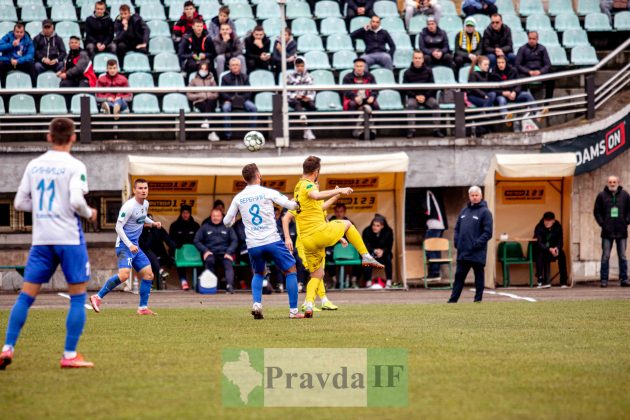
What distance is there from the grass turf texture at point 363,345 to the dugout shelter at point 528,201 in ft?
25.7

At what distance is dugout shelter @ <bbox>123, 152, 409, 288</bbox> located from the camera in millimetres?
21781

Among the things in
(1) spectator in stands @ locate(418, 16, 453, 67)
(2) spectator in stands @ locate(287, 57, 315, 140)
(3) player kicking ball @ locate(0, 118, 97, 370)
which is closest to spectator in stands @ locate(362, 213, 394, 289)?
(2) spectator in stands @ locate(287, 57, 315, 140)

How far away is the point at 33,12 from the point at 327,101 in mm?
8713

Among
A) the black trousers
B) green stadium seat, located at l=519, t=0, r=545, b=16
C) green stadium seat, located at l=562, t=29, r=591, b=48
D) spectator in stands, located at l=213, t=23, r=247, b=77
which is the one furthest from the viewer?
green stadium seat, located at l=519, t=0, r=545, b=16

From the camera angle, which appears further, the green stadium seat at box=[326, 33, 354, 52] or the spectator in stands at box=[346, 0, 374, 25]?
the spectator in stands at box=[346, 0, 374, 25]

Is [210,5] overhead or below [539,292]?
overhead

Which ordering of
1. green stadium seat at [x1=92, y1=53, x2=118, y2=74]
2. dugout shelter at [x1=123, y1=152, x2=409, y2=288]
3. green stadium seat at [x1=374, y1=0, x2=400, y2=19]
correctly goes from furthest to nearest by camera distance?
green stadium seat at [x1=374, y1=0, x2=400, y2=19]
green stadium seat at [x1=92, y1=53, x2=118, y2=74]
dugout shelter at [x1=123, y1=152, x2=409, y2=288]

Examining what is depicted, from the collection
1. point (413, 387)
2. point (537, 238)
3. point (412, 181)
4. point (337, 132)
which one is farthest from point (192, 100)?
point (413, 387)

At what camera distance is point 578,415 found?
6746 mm

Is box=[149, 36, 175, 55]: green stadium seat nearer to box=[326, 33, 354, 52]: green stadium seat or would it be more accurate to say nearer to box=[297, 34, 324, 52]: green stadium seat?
box=[297, 34, 324, 52]: green stadium seat

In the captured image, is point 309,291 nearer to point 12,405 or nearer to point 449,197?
point 12,405

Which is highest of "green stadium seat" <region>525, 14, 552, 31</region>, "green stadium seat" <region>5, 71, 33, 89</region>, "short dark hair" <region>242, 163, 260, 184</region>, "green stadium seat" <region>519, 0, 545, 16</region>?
"green stadium seat" <region>519, 0, 545, 16</region>

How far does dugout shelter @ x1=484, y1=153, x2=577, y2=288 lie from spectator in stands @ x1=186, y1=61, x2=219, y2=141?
20.6 feet

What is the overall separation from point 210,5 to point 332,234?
49.2ft
